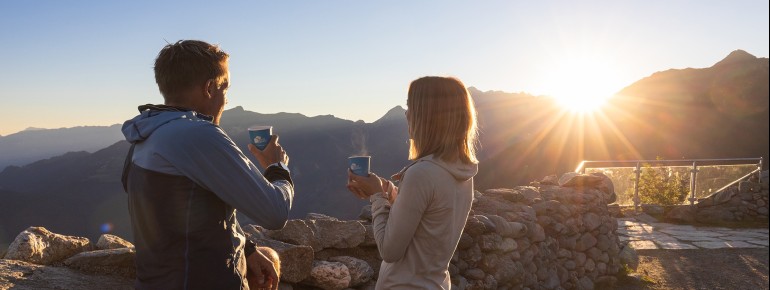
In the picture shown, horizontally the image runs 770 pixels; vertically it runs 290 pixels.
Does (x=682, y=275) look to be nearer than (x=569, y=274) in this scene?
No

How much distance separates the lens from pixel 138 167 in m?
1.26

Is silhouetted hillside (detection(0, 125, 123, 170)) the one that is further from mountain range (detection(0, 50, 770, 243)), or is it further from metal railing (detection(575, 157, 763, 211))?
metal railing (detection(575, 157, 763, 211))

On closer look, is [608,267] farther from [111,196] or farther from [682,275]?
[111,196]

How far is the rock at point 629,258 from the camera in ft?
22.4

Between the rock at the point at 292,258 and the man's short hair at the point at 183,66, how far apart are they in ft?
5.07

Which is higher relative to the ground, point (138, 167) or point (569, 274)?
point (138, 167)

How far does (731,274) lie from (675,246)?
4.27 ft

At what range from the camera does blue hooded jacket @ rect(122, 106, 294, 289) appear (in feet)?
4.05

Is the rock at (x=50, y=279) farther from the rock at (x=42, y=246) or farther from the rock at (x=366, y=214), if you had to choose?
the rock at (x=366, y=214)

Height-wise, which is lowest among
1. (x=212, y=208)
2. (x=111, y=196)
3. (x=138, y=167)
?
(x=111, y=196)

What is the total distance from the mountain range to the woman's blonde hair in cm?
53

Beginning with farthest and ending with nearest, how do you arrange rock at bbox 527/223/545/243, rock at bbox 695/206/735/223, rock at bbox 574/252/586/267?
rock at bbox 695/206/735/223 < rock at bbox 574/252/586/267 < rock at bbox 527/223/545/243

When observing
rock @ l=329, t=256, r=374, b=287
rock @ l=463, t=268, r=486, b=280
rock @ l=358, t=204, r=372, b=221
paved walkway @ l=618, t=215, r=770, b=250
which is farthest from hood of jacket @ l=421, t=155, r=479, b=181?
paved walkway @ l=618, t=215, r=770, b=250

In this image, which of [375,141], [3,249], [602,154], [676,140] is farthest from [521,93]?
[3,249]
